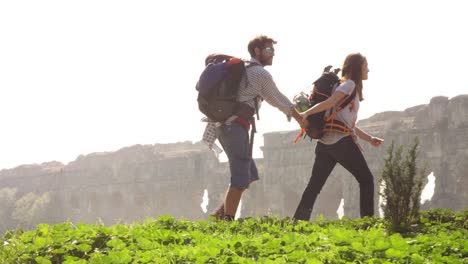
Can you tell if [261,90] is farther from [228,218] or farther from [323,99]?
[228,218]

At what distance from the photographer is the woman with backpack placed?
20.6ft

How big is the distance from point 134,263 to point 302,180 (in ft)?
109

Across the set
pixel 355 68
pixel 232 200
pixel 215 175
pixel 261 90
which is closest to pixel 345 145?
pixel 355 68

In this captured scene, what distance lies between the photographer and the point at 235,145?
6.30m

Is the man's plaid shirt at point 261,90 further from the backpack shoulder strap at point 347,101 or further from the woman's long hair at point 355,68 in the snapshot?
the woman's long hair at point 355,68

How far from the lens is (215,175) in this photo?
42.0 meters

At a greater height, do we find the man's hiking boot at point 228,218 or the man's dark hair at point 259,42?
the man's dark hair at point 259,42

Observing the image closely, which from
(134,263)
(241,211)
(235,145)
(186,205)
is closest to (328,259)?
(134,263)

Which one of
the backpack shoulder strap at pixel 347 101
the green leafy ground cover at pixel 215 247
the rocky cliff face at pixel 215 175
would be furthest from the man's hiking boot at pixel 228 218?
the rocky cliff face at pixel 215 175

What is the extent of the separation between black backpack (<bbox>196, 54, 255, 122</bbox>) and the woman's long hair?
107cm

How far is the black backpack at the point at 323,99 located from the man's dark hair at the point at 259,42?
647mm

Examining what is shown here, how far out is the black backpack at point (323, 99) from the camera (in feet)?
21.1

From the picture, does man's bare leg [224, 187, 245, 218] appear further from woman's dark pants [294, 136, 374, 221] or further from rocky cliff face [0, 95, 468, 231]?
rocky cliff face [0, 95, 468, 231]

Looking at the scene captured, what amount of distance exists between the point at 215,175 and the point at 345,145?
35.8 m
